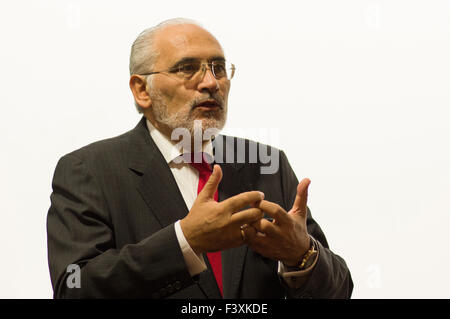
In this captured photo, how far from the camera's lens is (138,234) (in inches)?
71.0

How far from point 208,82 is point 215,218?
584 mm

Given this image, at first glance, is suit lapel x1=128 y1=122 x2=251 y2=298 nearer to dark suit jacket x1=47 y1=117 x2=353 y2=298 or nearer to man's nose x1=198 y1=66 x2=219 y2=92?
dark suit jacket x1=47 y1=117 x2=353 y2=298

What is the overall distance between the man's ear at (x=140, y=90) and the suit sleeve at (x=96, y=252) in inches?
13.2

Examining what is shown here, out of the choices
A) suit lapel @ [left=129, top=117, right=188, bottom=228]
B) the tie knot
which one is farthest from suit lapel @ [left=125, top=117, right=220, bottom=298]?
the tie knot

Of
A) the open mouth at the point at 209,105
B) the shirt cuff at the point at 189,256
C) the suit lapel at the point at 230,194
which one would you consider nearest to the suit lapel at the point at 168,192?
the suit lapel at the point at 230,194

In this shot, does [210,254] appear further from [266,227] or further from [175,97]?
[175,97]

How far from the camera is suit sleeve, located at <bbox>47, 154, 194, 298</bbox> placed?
1576mm

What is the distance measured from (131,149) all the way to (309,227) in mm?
637

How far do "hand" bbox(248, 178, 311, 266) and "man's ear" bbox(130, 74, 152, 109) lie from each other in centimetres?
69

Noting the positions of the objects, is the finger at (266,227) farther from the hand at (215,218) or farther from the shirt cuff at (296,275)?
the shirt cuff at (296,275)

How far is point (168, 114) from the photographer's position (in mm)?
2002
